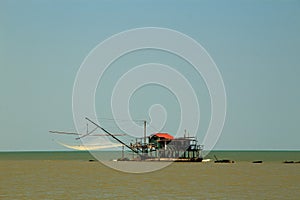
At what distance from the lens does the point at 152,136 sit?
81.0 metres

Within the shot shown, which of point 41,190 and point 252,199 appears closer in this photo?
point 252,199

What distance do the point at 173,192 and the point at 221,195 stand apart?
9.76 feet

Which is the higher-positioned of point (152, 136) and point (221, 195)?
point (152, 136)

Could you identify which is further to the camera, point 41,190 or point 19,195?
point 41,190

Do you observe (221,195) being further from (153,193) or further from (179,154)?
(179,154)

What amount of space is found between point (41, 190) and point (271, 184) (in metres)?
15.7

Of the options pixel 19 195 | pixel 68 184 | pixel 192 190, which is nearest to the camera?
pixel 19 195

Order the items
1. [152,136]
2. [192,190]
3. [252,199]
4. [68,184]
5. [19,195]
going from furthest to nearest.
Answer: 1. [152,136]
2. [68,184]
3. [192,190]
4. [19,195]
5. [252,199]

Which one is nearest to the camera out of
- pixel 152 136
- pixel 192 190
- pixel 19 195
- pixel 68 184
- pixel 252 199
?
pixel 252 199

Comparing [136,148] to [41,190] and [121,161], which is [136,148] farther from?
[41,190]

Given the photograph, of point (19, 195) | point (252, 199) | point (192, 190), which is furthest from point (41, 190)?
point (252, 199)

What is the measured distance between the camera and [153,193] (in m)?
37.4

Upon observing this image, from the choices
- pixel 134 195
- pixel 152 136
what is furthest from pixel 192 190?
pixel 152 136

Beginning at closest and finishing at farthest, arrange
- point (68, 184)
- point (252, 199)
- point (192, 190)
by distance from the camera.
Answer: point (252, 199) → point (192, 190) → point (68, 184)
